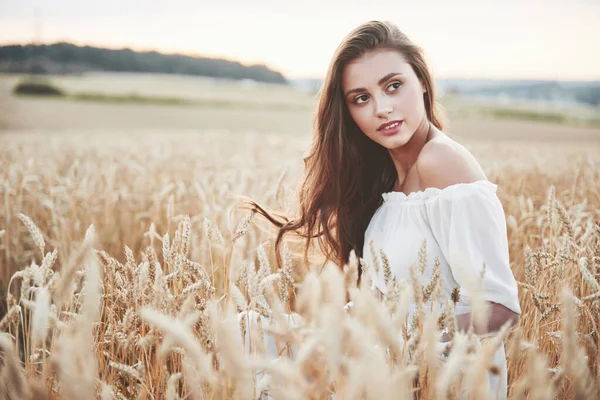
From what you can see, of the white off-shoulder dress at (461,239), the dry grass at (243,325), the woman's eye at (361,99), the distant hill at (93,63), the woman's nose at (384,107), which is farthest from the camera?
the distant hill at (93,63)

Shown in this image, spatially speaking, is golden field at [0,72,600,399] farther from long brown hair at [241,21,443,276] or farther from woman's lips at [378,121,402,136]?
woman's lips at [378,121,402,136]

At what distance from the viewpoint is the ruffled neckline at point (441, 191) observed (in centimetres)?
179

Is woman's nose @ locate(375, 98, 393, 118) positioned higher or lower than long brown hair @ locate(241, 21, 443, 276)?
higher

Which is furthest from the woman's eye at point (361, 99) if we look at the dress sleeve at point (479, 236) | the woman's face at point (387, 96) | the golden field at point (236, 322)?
the golden field at point (236, 322)

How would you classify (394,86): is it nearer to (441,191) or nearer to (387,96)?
(387,96)

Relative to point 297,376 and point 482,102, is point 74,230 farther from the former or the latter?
point 482,102

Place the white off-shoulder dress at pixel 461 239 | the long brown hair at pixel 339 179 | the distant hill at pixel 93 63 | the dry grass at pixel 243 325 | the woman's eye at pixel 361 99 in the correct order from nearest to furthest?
the dry grass at pixel 243 325 → the white off-shoulder dress at pixel 461 239 → the woman's eye at pixel 361 99 → the long brown hair at pixel 339 179 → the distant hill at pixel 93 63

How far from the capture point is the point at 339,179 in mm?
2586

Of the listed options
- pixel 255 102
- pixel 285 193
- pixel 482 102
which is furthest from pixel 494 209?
pixel 482 102

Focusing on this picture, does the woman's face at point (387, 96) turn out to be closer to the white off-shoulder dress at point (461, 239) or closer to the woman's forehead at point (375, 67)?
the woman's forehead at point (375, 67)

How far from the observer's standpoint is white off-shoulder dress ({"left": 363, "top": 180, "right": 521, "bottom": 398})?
1632mm

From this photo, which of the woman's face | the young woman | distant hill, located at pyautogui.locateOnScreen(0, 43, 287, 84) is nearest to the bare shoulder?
the young woman

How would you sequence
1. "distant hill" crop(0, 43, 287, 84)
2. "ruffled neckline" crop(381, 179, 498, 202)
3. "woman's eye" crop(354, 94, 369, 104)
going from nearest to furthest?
"ruffled neckline" crop(381, 179, 498, 202)
"woman's eye" crop(354, 94, 369, 104)
"distant hill" crop(0, 43, 287, 84)

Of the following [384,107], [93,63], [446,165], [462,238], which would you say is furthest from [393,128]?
[93,63]
